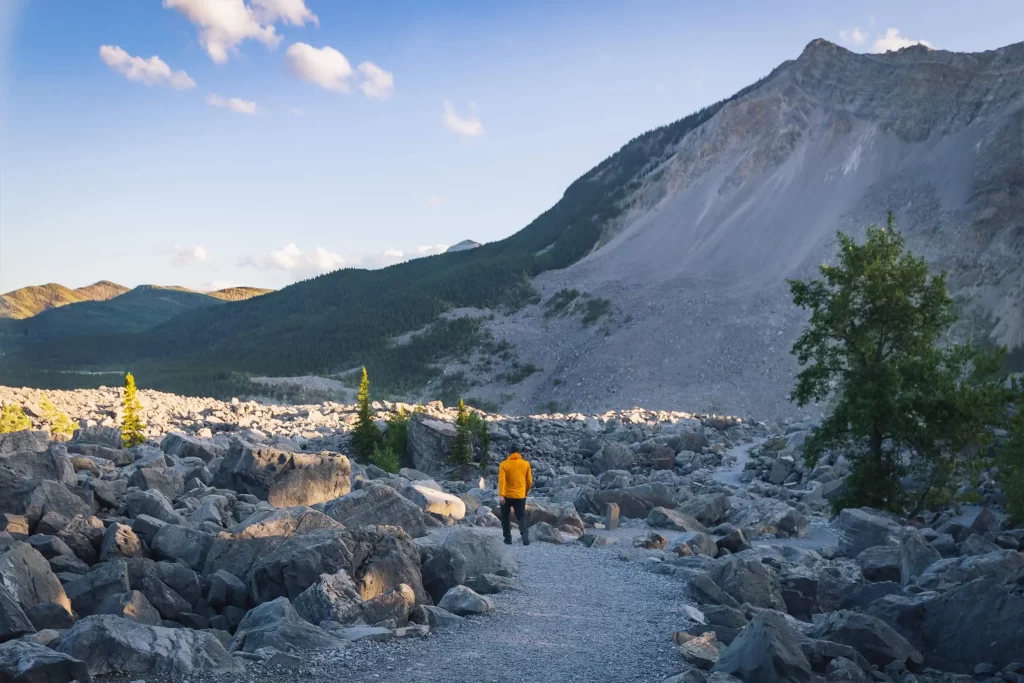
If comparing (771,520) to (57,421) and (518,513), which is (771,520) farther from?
(57,421)

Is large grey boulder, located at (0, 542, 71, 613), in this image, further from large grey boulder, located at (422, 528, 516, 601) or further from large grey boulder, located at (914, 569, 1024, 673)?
large grey boulder, located at (914, 569, 1024, 673)

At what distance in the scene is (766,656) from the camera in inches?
326

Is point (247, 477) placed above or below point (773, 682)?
above

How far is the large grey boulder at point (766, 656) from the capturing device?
8.20m

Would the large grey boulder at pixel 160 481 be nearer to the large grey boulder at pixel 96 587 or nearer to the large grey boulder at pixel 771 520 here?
the large grey boulder at pixel 96 587

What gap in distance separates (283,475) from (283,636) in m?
7.98

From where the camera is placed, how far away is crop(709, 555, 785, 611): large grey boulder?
11998mm

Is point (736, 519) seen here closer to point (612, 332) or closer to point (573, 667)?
point (573, 667)

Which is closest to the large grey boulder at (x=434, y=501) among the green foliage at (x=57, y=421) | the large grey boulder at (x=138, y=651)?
the large grey boulder at (x=138, y=651)

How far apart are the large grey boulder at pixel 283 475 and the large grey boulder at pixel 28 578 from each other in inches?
252

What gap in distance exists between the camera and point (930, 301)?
1861cm

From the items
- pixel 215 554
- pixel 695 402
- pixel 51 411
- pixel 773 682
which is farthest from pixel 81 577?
pixel 695 402

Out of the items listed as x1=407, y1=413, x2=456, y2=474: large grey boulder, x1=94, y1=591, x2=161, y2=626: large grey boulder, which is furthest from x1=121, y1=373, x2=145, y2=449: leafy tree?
x1=94, y1=591, x2=161, y2=626: large grey boulder

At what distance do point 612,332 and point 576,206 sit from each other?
225ft
